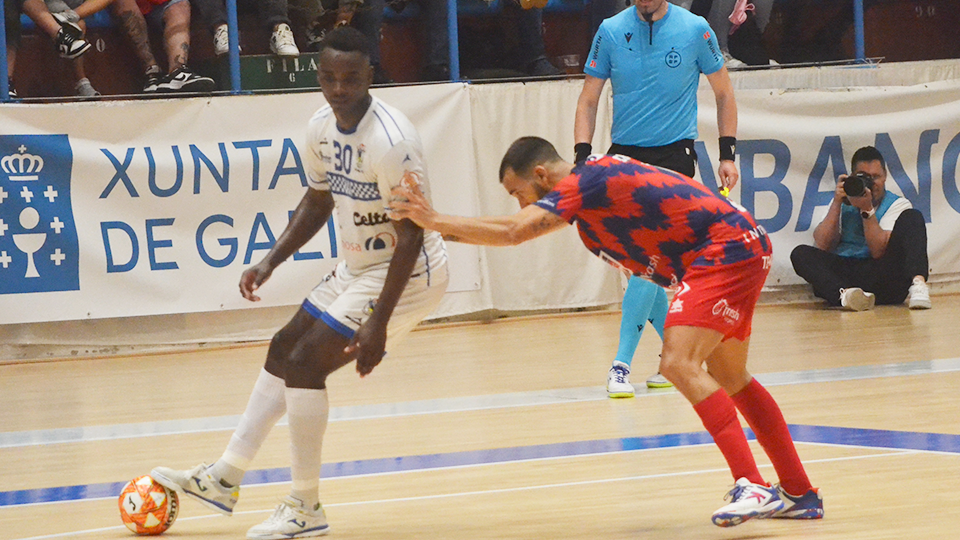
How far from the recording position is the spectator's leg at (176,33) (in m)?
9.49

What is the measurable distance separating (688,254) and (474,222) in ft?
2.41

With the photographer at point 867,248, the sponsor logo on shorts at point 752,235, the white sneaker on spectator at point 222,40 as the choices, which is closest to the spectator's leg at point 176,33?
the white sneaker on spectator at point 222,40

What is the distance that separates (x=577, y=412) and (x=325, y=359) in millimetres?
2275

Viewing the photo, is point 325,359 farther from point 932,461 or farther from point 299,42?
point 299,42

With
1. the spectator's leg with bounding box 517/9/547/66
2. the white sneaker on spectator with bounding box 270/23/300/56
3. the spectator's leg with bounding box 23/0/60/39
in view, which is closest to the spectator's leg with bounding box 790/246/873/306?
the spectator's leg with bounding box 517/9/547/66

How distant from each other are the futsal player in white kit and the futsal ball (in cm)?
5

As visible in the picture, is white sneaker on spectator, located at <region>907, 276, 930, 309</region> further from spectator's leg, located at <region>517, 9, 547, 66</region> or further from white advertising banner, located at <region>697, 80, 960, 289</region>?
spectator's leg, located at <region>517, 9, 547, 66</region>

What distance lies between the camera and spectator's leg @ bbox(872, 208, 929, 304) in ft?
31.9

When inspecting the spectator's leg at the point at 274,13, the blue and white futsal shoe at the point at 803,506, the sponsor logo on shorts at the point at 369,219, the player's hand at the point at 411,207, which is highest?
the spectator's leg at the point at 274,13

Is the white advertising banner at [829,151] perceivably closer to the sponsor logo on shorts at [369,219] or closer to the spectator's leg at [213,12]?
the spectator's leg at [213,12]

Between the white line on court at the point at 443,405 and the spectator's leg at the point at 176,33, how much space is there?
4022mm

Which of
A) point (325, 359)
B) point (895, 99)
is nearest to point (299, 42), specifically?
point (895, 99)

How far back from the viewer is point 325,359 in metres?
3.93

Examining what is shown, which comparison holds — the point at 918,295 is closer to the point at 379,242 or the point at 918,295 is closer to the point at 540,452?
the point at 540,452
